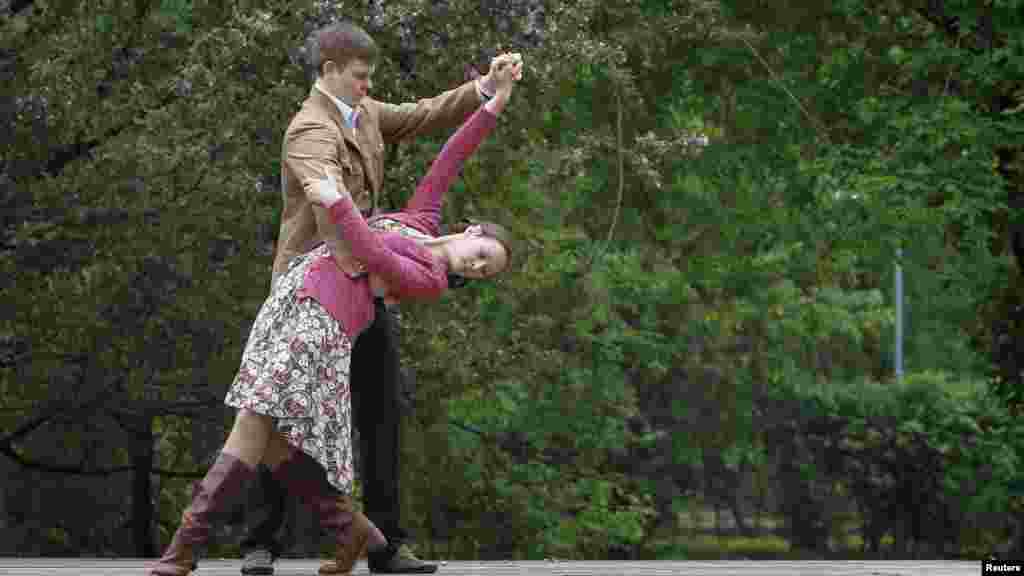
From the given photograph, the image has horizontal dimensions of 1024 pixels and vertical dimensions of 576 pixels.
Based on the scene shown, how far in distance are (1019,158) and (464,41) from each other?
546 centimetres

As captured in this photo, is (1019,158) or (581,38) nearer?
(581,38)

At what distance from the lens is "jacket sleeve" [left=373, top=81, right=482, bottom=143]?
6047 millimetres

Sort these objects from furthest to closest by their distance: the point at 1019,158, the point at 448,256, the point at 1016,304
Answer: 1. the point at 1016,304
2. the point at 1019,158
3. the point at 448,256

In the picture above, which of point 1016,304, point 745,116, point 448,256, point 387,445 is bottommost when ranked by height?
point 387,445

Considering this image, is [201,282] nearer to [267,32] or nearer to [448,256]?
[267,32]

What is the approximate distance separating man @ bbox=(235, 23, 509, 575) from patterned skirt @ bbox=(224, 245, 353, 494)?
0.21m

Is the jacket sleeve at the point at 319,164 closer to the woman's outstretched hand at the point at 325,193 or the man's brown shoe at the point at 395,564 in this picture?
the woman's outstretched hand at the point at 325,193

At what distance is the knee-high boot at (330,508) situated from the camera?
5484mm

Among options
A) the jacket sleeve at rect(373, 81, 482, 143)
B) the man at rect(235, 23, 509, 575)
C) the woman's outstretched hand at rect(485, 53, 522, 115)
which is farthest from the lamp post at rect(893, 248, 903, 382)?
the woman's outstretched hand at rect(485, 53, 522, 115)

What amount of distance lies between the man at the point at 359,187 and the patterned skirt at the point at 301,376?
0.21m

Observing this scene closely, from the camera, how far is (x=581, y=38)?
30.9 feet

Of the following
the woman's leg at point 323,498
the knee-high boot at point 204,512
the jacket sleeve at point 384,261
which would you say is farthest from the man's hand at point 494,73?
the knee-high boot at point 204,512

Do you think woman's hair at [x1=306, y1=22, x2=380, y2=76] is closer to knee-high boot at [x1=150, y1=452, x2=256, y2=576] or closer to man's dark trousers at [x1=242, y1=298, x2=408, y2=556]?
man's dark trousers at [x1=242, y1=298, x2=408, y2=556]

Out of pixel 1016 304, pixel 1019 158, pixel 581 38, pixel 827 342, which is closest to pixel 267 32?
pixel 581 38
